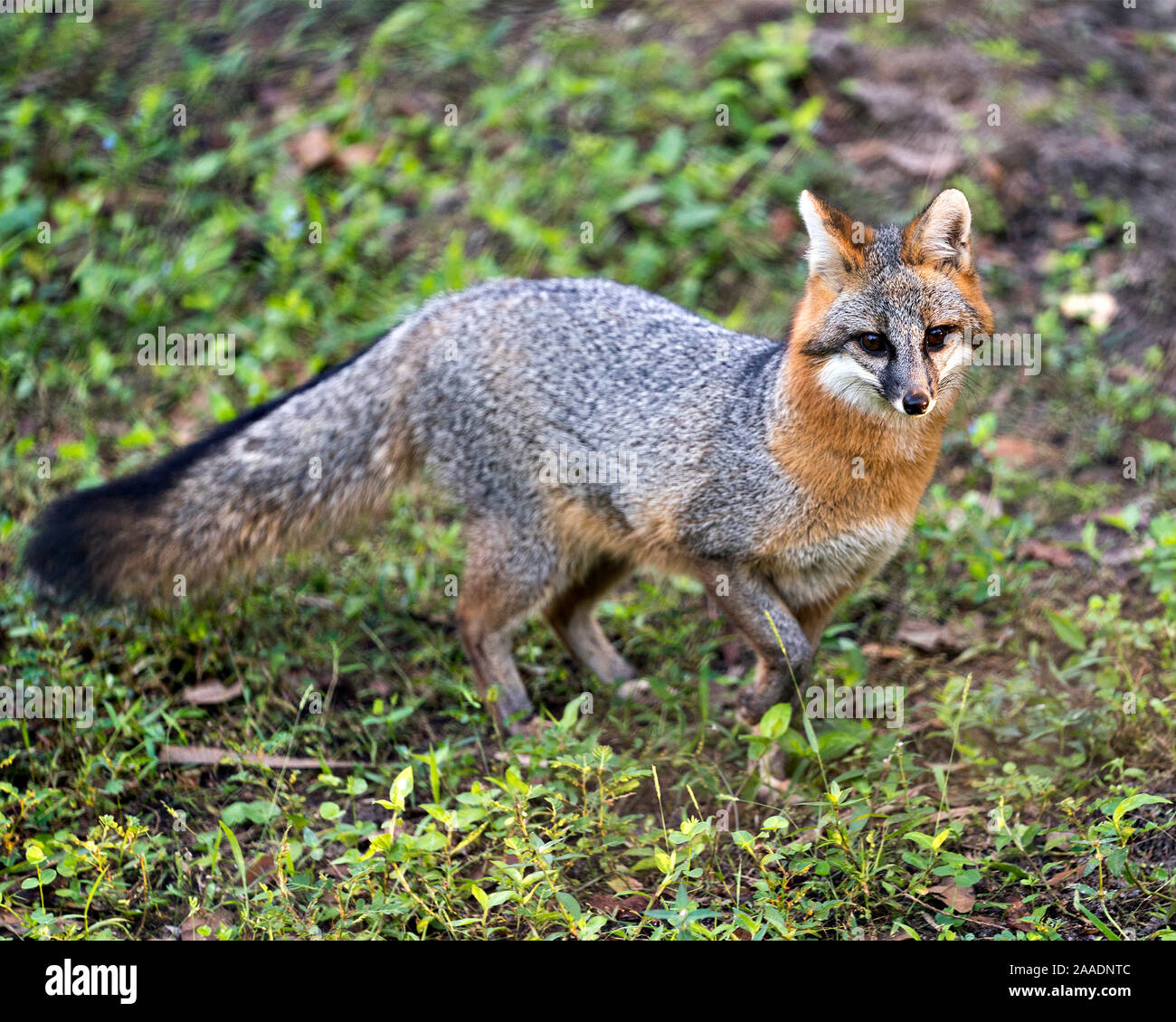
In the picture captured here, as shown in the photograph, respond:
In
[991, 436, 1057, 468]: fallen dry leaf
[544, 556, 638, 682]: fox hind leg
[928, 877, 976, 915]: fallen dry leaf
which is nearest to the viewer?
[928, 877, 976, 915]: fallen dry leaf

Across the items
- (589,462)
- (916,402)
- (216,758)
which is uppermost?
(916,402)

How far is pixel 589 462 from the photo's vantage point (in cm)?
517

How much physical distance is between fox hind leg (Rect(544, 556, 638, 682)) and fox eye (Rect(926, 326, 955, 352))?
183 cm

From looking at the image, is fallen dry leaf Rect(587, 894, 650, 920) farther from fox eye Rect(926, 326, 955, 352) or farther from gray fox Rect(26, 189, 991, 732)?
fox eye Rect(926, 326, 955, 352)

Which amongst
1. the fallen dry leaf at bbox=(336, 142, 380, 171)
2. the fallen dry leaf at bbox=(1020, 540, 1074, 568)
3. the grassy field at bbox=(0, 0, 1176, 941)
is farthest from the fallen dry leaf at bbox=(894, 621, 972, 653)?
the fallen dry leaf at bbox=(336, 142, 380, 171)

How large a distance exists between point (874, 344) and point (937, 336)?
0.23 m

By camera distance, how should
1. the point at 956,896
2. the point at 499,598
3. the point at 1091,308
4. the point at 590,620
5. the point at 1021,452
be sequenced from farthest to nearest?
the point at 1091,308, the point at 1021,452, the point at 590,620, the point at 499,598, the point at 956,896

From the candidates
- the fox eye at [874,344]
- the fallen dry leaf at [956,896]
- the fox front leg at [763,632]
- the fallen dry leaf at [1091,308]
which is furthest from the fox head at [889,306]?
the fallen dry leaf at [1091,308]

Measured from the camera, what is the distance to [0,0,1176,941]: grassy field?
3.95 metres

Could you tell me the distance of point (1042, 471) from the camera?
6.45 meters

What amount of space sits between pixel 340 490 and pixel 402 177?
3450 mm

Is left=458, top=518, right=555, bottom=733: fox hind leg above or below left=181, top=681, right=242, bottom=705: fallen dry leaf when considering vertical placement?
above

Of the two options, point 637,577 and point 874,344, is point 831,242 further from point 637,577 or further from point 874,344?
point 637,577

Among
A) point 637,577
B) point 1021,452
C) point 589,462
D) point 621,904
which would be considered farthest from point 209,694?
point 1021,452
